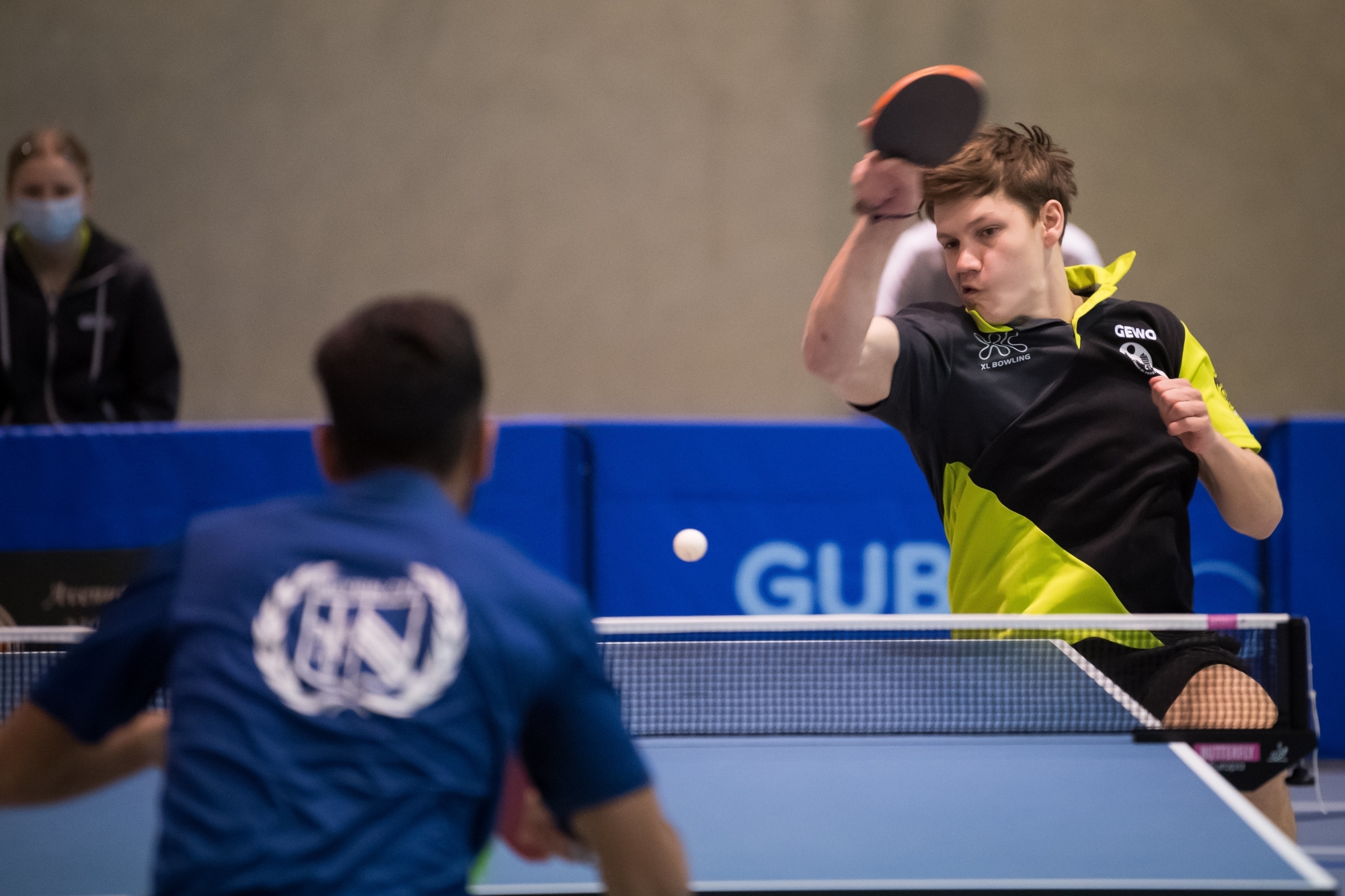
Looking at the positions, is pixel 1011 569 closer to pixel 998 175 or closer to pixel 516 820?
pixel 998 175

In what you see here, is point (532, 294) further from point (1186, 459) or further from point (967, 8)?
point (1186, 459)

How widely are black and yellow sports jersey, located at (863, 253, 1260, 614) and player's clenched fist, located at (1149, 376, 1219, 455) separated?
194 mm

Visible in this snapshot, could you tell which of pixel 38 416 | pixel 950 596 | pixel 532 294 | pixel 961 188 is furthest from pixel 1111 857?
pixel 532 294

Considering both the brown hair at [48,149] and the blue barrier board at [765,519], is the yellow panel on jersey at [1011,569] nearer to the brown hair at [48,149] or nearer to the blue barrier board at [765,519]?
the blue barrier board at [765,519]

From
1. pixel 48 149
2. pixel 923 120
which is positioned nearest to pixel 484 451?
pixel 923 120

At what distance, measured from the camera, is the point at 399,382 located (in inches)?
52.1

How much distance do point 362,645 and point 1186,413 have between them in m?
1.85

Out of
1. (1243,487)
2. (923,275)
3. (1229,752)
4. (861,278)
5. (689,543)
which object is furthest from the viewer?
(923,275)

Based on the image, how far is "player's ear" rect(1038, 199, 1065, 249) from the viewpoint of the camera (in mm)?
2902

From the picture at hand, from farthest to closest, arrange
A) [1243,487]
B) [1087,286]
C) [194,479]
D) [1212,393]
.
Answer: [194,479]
[1087,286]
[1212,393]
[1243,487]

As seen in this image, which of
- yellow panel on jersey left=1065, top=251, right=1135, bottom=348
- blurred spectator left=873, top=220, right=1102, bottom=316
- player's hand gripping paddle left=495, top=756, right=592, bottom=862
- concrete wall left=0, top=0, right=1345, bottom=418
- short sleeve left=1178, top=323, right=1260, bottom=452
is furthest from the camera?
concrete wall left=0, top=0, right=1345, bottom=418

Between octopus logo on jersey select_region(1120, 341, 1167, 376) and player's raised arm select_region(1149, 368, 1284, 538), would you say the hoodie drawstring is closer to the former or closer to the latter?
octopus logo on jersey select_region(1120, 341, 1167, 376)

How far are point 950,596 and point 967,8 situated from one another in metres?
6.09

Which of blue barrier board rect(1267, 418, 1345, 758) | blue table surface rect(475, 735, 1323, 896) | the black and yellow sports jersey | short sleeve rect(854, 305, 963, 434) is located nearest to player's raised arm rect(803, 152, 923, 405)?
short sleeve rect(854, 305, 963, 434)
